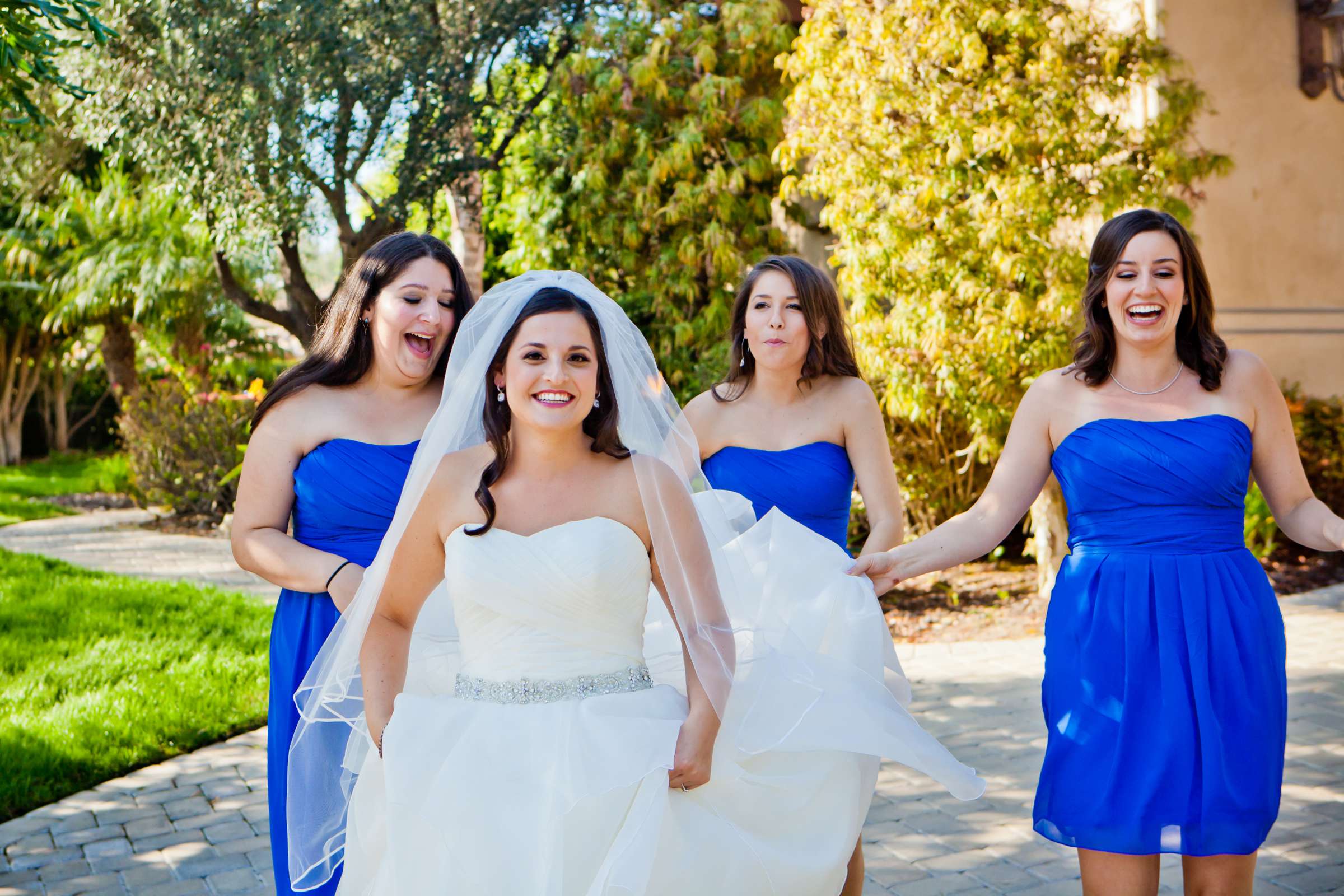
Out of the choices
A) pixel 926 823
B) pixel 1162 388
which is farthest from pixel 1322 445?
pixel 1162 388

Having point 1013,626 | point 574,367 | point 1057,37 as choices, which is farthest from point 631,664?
point 1057,37

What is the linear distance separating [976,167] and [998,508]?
5442mm

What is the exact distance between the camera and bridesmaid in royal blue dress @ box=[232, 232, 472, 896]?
11.1 ft

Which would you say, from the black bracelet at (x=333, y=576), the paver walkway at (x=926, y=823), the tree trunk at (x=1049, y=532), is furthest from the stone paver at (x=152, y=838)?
the tree trunk at (x=1049, y=532)

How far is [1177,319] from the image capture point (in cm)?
328

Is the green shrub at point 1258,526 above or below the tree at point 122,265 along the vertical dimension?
below

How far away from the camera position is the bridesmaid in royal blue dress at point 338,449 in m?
3.39

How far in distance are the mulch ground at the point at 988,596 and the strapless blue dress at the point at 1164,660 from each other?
5017 mm

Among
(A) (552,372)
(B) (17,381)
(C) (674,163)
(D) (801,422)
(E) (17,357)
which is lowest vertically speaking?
(D) (801,422)

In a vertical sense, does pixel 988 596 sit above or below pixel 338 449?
below

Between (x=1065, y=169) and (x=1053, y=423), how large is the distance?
557cm

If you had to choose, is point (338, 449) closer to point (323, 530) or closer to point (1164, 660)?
point (323, 530)

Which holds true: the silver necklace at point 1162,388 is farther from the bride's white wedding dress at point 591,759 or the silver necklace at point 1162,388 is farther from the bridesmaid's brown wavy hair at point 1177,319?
the bride's white wedding dress at point 591,759

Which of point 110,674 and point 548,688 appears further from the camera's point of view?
point 110,674
